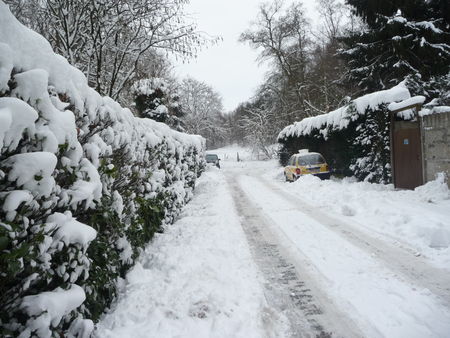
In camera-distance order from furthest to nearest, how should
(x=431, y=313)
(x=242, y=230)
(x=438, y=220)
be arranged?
(x=242, y=230) < (x=438, y=220) < (x=431, y=313)

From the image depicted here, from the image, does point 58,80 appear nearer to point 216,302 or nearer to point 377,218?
point 216,302

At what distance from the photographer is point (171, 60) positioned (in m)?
7.63

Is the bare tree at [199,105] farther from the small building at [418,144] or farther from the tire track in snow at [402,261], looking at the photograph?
the tire track in snow at [402,261]

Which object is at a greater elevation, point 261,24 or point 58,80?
point 261,24

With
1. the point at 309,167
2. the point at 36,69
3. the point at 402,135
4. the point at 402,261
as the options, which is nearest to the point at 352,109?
the point at 402,135

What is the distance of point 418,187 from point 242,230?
18.8 ft

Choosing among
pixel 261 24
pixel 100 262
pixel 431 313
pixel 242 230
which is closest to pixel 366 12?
pixel 261 24

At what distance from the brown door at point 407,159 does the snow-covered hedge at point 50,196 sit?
9.11m

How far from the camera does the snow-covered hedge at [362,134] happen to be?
1043cm

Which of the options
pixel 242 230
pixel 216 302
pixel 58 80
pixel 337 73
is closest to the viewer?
pixel 58 80

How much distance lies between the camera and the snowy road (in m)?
2.62

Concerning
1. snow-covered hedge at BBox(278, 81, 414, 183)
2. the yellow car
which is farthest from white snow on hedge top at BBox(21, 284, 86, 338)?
the yellow car

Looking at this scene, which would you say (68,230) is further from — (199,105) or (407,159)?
(199,105)

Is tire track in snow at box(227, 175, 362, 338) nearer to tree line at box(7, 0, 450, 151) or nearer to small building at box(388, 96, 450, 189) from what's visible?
tree line at box(7, 0, 450, 151)
